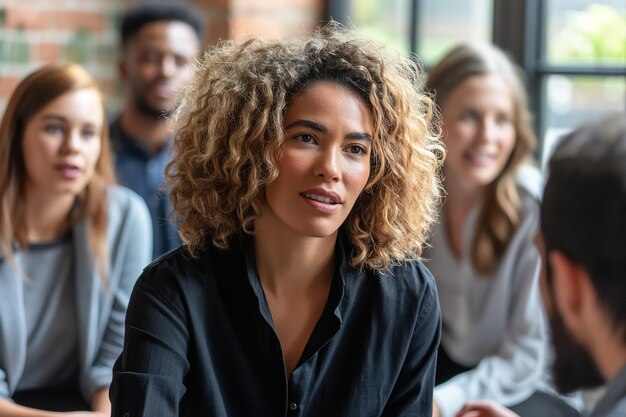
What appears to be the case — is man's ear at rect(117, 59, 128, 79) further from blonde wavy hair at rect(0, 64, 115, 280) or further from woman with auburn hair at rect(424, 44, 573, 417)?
woman with auburn hair at rect(424, 44, 573, 417)

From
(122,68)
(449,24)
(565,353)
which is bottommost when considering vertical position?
(565,353)

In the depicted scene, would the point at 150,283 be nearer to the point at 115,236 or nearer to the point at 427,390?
the point at 427,390

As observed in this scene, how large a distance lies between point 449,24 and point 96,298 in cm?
151

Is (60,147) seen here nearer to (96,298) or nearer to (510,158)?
(96,298)

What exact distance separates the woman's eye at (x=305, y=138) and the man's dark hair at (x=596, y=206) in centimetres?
41

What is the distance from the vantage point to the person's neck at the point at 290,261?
151cm

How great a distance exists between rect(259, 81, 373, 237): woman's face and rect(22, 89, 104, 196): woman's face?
31.3 inches

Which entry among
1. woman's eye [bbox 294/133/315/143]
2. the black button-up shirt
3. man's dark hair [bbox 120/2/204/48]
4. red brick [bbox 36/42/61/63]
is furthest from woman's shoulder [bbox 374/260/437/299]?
red brick [bbox 36/42/61/63]

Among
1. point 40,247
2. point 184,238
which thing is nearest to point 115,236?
point 40,247

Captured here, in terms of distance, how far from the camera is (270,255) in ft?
5.00

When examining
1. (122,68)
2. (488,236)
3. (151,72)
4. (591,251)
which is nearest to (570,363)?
(591,251)

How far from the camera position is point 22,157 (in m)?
2.14

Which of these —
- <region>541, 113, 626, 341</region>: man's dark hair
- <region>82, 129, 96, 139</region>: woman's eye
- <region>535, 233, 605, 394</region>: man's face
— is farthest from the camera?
<region>82, 129, 96, 139</region>: woman's eye

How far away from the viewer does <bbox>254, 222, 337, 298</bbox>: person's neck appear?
1.51 m
